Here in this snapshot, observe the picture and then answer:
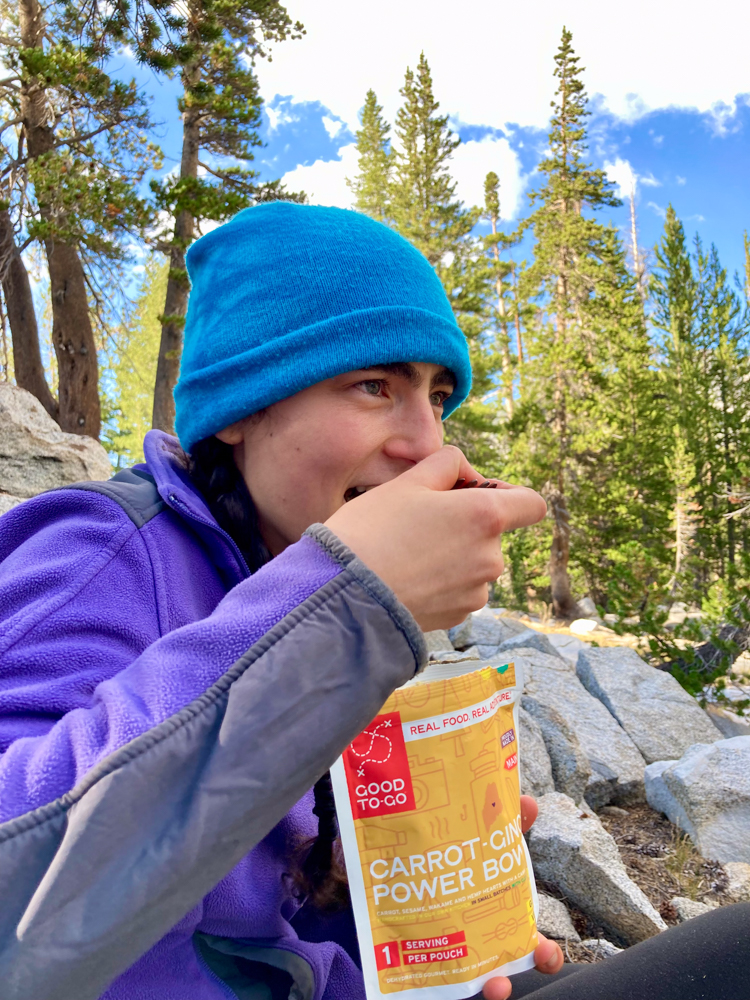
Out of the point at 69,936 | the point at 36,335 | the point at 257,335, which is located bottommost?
the point at 69,936

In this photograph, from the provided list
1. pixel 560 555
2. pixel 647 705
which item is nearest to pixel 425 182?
pixel 560 555

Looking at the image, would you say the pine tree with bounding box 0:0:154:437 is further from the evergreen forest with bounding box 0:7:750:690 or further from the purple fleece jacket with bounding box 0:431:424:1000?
the purple fleece jacket with bounding box 0:431:424:1000

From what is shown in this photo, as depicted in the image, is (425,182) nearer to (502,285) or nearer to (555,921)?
(502,285)

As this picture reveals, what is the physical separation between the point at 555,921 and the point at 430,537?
2624 mm

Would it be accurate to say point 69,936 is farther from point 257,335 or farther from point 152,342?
point 152,342

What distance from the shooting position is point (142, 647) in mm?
959

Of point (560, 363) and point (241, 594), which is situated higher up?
point (560, 363)

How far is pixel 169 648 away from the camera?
2.41 ft

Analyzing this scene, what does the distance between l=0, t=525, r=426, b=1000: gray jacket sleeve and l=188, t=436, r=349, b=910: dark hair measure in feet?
1.97

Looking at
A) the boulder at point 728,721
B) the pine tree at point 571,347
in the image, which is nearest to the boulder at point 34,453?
the boulder at point 728,721

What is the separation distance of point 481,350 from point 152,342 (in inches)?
520

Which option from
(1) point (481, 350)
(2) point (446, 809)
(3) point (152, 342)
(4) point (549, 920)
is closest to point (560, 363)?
(1) point (481, 350)

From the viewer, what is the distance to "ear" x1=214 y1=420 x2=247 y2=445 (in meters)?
1.41

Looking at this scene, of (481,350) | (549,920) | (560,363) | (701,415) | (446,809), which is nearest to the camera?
(446,809)
